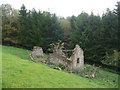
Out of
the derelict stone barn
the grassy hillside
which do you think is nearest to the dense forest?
the derelict stone barn

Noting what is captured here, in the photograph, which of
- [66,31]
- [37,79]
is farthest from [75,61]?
[66,31]

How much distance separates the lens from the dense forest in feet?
87.4

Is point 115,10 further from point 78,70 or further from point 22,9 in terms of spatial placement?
point 22,9

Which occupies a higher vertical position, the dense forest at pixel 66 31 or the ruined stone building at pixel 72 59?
the dense forest at pixel 66 31

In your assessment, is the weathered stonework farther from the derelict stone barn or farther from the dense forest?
the dense forest

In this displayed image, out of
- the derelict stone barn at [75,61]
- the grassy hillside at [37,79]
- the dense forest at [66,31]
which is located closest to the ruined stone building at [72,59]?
the derelict stone barn at [75,61]

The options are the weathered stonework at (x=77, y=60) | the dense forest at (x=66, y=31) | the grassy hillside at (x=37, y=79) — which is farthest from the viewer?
the dense forest at (x=66, y=31)

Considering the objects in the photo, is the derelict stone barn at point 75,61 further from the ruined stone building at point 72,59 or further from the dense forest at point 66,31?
the dense forest at point 66,31

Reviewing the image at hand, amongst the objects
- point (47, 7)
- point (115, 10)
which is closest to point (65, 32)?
point (47, 7)

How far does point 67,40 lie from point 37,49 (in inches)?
582

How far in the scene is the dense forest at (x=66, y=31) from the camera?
2662cm

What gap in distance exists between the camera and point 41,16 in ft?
123

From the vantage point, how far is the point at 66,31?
38969mm

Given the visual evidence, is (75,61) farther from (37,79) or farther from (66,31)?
(66,31)
